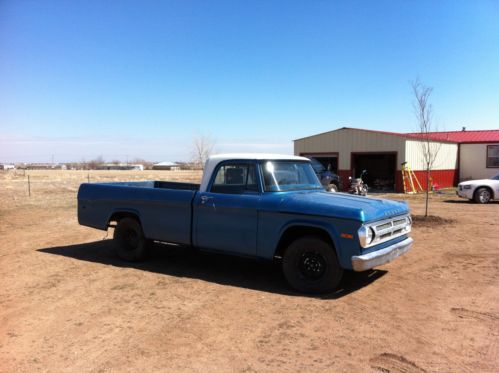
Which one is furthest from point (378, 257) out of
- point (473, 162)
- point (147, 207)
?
point (473, 162)

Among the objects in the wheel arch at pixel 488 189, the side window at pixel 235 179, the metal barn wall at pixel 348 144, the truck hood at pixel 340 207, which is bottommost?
the wheel arch at pixel 488 189

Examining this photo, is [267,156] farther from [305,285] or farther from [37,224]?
[37,224]

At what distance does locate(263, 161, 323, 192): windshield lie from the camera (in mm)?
6164

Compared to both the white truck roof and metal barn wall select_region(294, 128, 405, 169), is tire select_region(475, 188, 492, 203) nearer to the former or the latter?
metal barn wall select_region(294, 128, 405, 169)

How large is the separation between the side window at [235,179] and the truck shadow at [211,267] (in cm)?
133

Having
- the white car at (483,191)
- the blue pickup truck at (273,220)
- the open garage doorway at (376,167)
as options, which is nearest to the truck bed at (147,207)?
the blue pickup truck at (273,220)

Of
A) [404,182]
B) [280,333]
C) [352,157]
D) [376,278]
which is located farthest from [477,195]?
[280,333]

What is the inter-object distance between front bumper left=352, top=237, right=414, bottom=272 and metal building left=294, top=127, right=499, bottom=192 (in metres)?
17.6

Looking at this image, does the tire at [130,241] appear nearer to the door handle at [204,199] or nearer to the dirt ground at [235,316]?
the dirt ground at [235,316]

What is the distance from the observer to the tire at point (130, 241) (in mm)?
7277

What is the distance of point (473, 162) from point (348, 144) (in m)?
9.41

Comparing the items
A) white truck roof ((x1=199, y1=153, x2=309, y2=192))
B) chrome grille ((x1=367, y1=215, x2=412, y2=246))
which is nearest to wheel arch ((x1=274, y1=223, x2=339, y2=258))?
chrome grille ((x1=367, y1=215, x2=412, y2=246))

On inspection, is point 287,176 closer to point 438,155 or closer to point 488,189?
point 488,189

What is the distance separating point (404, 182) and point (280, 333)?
782 inches
